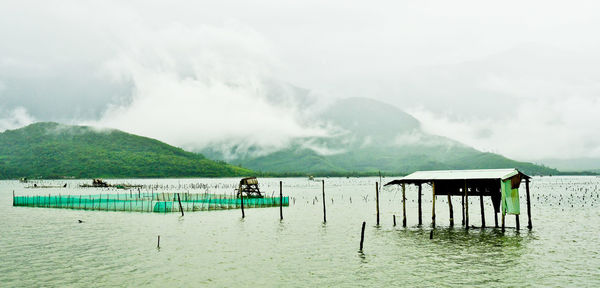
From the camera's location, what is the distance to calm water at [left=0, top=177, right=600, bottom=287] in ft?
81.5

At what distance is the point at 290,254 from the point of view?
32.3 metres

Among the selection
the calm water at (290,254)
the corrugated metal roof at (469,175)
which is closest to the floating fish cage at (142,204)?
the calm water at (290,254)

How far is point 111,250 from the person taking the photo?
33.9 metres

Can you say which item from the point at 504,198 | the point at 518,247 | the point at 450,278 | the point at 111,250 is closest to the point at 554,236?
the point at 504,198

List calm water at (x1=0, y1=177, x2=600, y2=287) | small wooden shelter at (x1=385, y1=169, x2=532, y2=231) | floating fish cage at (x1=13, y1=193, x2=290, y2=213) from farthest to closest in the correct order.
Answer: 1. floating fish cage at (x1=13, y1=193, x2=290, y2=213)
2. small wooden shelter at (x1=385, y1=169, x2=532, y2=231)
3. calm water at (x1=0, y1=177, x2=600, y2=287)

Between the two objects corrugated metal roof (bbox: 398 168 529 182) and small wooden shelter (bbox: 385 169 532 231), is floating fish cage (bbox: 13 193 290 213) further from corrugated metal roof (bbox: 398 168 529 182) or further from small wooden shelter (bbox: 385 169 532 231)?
corrugated metal roof (bbox: 398 168 529 182)

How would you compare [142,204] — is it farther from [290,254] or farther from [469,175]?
[469,175]

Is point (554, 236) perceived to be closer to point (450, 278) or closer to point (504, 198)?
point (504, 198)

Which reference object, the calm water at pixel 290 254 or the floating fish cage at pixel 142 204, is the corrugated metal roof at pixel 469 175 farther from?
the floating fish cage at pixel 142 204

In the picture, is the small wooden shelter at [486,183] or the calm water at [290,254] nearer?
the calm water at [290,254]

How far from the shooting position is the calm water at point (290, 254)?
24.8 m

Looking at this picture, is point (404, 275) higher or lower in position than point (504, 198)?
lower

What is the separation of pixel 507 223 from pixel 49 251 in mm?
45708

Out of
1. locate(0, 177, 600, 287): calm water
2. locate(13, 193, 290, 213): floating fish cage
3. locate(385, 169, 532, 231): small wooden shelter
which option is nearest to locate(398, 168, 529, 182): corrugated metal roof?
locate(385, 169, 532, 231): small wooden shelter
